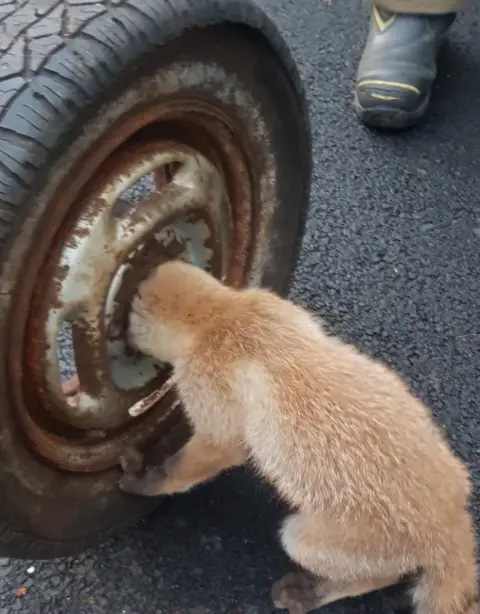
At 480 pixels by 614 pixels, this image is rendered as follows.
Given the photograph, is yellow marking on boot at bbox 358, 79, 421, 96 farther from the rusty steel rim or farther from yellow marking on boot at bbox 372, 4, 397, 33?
the rusty steel rim

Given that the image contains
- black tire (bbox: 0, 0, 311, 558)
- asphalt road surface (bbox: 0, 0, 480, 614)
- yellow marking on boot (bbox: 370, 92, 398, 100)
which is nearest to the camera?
black tire (bbox: 0, 0, 311, 558)

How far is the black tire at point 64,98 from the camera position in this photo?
72cm

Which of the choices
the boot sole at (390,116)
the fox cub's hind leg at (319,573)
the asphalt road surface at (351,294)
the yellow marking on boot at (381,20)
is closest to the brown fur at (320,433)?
the fox cub's hind leg at (319,573)

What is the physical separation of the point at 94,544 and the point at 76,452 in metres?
0.13

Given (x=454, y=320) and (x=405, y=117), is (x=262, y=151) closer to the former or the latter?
(x=454, y=320)

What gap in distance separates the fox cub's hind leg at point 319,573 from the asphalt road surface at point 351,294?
50 millimetres

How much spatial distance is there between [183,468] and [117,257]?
29 centimetres

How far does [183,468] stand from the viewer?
1.01 metres

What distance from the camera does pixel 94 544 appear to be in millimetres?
992

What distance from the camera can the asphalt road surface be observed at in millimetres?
1076

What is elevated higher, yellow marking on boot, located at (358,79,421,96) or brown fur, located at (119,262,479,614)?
yellow marking on boot, located at (358,79,421,96)

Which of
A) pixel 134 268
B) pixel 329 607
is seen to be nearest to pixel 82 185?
pixel 134 268

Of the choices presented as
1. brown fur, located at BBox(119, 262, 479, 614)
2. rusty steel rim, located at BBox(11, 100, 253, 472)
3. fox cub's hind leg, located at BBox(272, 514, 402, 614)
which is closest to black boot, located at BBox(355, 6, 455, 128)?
rusty steel rim, located at BBox(11, 100, 253, 472)

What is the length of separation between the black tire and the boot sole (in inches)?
26.7
